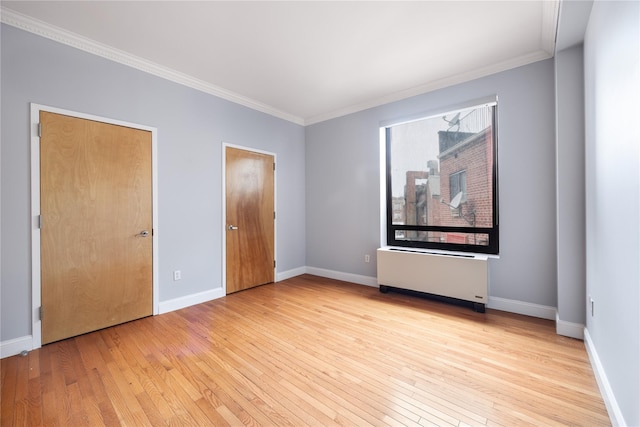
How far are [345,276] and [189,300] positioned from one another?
2260mm

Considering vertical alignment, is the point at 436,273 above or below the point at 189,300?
above

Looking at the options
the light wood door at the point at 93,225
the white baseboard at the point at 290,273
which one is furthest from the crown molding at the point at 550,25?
the white baseboard at the point at 290,273

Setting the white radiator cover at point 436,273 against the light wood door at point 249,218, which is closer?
the white radiator cover at point 436,273

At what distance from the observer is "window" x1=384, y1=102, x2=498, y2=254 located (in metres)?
3.07

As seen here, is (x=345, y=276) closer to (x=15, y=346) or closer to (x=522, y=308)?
(x=522, y=308)

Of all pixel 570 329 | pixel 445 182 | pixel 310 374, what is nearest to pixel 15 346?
pixel 310 374

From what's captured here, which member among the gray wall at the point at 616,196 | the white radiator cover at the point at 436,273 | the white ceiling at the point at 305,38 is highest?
the white ceiling at the point at 305,38

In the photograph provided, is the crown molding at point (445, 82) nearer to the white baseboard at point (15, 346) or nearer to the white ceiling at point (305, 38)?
the white ceiling at point (305, 38)

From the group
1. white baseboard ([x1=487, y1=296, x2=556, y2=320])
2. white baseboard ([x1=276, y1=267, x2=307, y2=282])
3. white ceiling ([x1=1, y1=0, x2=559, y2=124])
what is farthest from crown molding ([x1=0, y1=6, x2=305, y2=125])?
white baseboard ([x1=487, y1=296, x2=556, y2=320])

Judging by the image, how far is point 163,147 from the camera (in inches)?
118

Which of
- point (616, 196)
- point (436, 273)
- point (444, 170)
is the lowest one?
point (436, 273)

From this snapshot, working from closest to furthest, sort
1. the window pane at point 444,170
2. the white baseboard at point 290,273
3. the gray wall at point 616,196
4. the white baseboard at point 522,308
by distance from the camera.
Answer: the gray wall at point 616,196
the white baseboard at point 522,308
the window pane at point 444,170
the white baseboard at point 290,273

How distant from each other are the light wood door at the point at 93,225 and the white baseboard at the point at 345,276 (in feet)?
8.20

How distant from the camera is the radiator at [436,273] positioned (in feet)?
9.43
